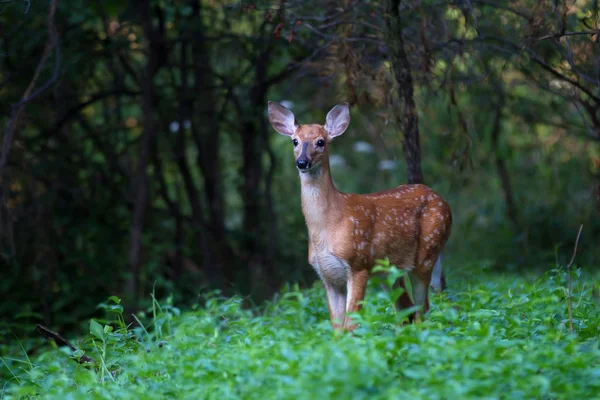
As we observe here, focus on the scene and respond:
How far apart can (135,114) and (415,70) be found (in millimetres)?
5669

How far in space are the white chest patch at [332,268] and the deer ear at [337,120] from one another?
3.08 ft

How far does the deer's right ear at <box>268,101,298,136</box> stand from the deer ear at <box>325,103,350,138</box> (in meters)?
0.26

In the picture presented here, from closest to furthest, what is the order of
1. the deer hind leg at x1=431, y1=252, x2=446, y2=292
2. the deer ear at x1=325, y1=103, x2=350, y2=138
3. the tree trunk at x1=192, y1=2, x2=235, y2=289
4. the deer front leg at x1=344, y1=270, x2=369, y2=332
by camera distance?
the deer front leg at x1=344, y1=270, x2=369, y2=332, the deer ear at x1=325, y1=103, x2=350, y2=138, the deer hind leg at x1=431, y1=252, x2=446, y2=292, the tree trunk at x1=192, y1=2, x2=235, y2=289

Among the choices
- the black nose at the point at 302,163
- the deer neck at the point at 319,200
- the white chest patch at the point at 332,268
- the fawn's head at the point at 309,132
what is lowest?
the white chest patch at the point at 332,268

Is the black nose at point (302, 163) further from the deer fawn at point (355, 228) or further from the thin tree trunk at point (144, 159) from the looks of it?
the thin tree trunk at point (144, 159)

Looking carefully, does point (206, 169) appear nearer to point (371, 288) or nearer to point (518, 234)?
point (371, 288)

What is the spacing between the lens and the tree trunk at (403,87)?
663cm

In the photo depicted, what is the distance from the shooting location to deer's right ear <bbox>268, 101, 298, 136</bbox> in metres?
6.52

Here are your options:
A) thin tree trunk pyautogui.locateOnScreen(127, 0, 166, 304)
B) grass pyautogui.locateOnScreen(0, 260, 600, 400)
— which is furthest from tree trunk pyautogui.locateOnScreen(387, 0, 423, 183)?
thin tree trunk pyautogui.locateOnScreen(127, 0, 166, 304)

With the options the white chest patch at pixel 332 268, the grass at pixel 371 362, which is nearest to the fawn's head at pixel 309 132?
the white chest patch at pixel 332 268

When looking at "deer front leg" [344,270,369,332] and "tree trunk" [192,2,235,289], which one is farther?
"tree trunk" [192,2,235,289]

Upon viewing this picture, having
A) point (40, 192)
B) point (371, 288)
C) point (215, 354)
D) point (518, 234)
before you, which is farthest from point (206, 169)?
point (215, 354)

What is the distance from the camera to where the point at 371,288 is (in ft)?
25.7

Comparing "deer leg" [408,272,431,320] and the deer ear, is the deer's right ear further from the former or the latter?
"deer leg" [408,272,431,320]
